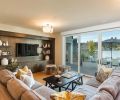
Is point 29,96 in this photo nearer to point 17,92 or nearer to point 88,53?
point 17,92

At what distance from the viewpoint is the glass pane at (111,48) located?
476 centimetres

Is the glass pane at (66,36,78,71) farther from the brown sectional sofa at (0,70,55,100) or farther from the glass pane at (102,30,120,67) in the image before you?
the brown sectional sofa at (0,70,55,100)

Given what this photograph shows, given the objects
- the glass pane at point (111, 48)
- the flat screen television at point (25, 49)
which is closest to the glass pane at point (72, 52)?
the glass pane at point (111, 48)

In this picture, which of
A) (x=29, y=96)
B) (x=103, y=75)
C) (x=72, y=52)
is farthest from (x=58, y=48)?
(x=29, y=96)

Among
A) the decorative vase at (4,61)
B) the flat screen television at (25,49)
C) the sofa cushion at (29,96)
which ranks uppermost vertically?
the flat screen television at (25,49)

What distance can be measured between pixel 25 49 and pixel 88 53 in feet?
10.3

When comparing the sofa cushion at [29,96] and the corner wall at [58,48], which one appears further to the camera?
the corner wall at [58,48]

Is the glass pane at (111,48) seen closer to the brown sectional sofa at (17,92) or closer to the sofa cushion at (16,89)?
the brown sectional sofa at (17,92)

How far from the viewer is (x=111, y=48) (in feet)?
16.2

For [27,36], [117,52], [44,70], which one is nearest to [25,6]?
[27,36]

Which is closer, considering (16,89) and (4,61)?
(16,89)

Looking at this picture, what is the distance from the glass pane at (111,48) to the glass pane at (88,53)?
1.28 feet

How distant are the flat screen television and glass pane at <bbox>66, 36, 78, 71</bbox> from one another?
178 centimetres

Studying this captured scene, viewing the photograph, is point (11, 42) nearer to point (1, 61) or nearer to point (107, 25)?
point (1, 61)
